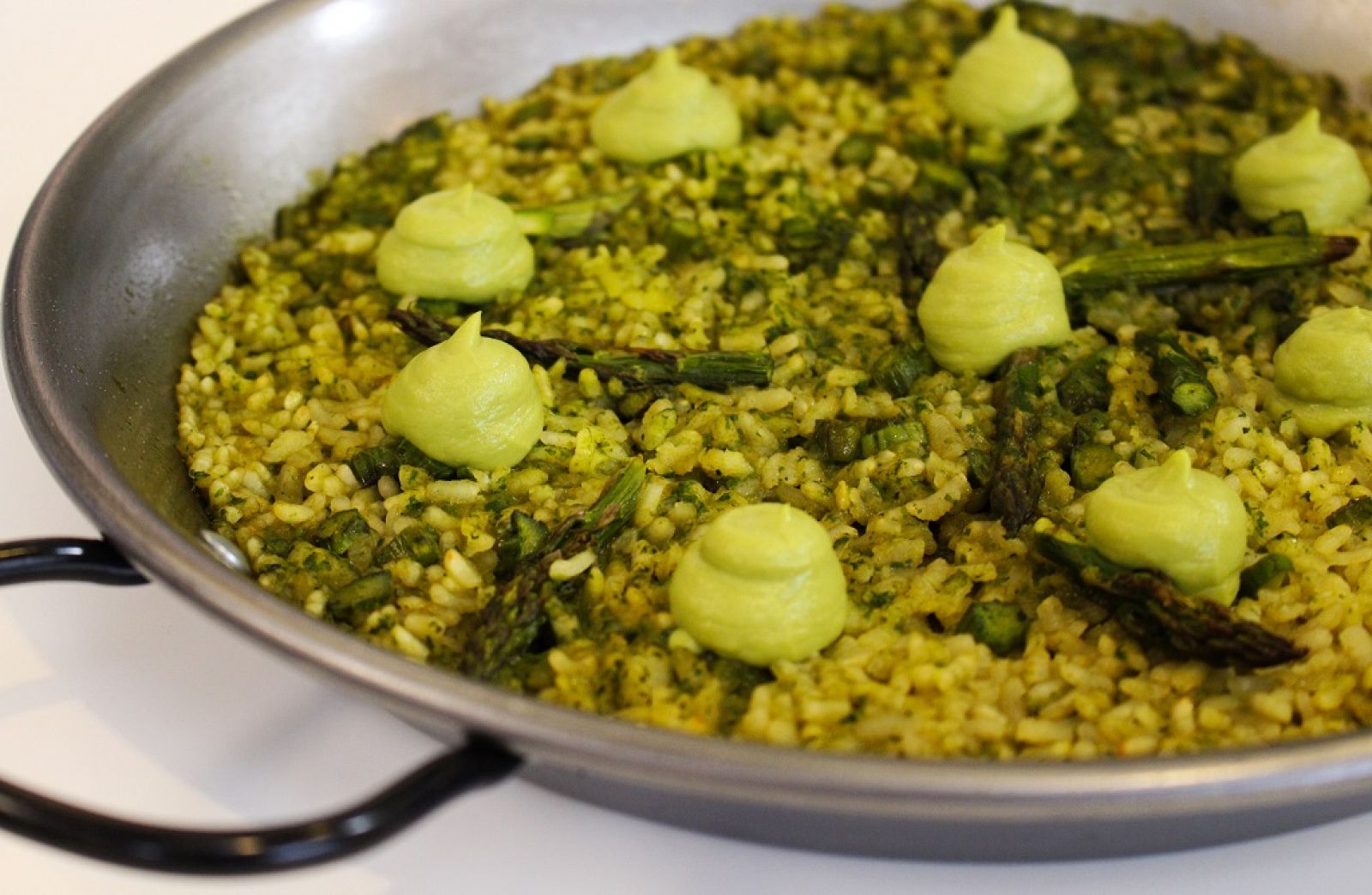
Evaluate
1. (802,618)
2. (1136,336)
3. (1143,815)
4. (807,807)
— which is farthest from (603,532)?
(1136,336)

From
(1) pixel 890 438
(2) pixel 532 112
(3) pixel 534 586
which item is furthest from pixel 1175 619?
(2) pixel 532 112

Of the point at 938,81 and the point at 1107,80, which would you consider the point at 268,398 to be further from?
the point at 1107,80

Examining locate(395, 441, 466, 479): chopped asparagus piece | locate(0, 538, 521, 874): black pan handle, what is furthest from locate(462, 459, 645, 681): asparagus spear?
locate(0, 538, 521, 874): black pan handle

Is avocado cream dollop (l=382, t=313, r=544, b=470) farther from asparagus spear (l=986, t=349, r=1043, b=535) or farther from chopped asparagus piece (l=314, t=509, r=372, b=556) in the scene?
asparagus spear (l=986, t=349, r=1043, b=535)

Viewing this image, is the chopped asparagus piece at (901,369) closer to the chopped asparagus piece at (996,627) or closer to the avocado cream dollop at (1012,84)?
the chopped asparagus piece at (996,627)

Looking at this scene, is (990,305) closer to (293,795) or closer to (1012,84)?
(1012,84)

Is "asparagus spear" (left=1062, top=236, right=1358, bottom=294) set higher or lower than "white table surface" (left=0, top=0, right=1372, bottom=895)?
higher

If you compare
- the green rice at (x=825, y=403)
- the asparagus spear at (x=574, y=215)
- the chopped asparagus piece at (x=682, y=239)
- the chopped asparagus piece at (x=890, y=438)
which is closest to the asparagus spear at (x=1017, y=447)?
the green rice at (x=825, y=403)
